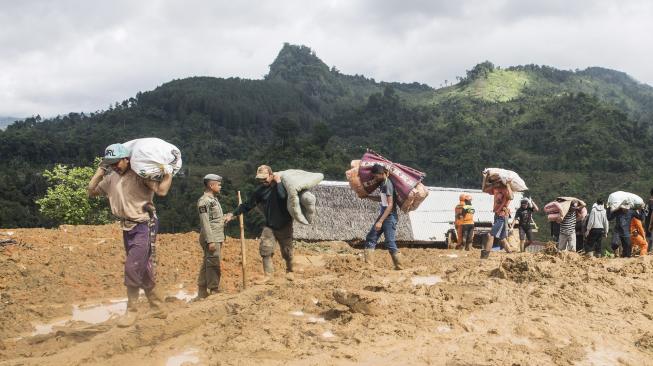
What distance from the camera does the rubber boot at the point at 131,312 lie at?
14.5 ft

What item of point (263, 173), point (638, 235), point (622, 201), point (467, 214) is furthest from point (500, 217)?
point (263, 173)

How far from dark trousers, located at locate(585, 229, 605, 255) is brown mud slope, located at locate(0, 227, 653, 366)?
304 cm

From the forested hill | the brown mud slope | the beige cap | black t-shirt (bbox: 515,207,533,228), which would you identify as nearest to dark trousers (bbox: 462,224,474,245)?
black t-shirt (bbox: 515,207,533,228)

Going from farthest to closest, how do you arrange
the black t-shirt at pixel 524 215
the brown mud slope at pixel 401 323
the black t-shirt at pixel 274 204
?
the black t-shirt at pixel 524 215
the black t-shirt at pixel 274 204
the brown mud slope at pixel 401 323

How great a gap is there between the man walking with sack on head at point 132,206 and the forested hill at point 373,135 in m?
26.8

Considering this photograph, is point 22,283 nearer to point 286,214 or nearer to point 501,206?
point 286,214

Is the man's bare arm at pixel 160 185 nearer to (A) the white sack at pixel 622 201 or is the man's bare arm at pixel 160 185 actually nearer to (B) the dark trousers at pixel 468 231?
(A) the white sack at pixel 622 201

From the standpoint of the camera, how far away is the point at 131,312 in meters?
4.70

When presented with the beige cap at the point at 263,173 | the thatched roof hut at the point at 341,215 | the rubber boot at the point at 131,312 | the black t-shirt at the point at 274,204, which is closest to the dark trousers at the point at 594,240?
the black t-shirt at the point at 274,204

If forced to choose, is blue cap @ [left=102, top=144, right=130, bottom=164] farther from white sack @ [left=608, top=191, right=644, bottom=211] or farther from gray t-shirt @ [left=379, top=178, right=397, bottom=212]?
white sack @ [left=608, top=191, right=644, bottom=211]

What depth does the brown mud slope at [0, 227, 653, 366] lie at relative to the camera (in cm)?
378

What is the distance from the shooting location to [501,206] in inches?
306

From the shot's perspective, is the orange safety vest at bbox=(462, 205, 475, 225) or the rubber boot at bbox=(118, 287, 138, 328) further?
the orange safety vest at bbox=(462, 205, 475, 225)

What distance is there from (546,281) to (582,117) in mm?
64306
